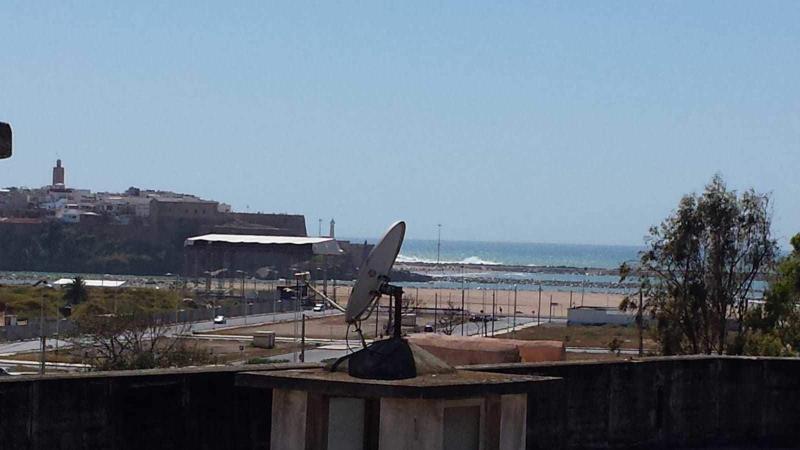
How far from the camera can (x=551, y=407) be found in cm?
1497

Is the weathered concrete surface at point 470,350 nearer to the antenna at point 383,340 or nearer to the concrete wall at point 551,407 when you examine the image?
the concrete wall at point 551,407

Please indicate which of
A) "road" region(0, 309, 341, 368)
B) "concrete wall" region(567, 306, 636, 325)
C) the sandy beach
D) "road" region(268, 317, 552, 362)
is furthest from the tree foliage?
the sandy beach

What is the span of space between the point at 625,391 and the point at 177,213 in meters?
183

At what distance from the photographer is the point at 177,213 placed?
196 m

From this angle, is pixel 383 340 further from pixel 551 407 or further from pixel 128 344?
pixel 128 344

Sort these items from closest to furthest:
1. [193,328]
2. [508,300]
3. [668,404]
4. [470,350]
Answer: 1. [668,404]
2. [470,350]
3. [193,328]
4. [508,300]

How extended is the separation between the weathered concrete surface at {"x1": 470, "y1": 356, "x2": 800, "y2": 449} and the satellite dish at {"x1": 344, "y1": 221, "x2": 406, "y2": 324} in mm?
5867

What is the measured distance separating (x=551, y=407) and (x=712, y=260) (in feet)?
85.4

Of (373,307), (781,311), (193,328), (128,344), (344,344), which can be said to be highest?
(373,307)

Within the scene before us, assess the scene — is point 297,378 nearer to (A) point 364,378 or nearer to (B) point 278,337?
(A) point 364,378

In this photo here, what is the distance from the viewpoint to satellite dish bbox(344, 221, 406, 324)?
8125 mm

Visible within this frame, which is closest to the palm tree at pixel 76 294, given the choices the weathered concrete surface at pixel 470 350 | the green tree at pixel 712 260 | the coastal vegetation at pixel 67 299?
the coastal vegetation at pixel 67 299

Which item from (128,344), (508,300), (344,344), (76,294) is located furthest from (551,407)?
(508,300)

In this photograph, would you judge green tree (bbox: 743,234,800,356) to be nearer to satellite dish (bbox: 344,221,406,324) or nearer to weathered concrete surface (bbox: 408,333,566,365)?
weathered concrete surface (bbox: 408,333,566,365)
